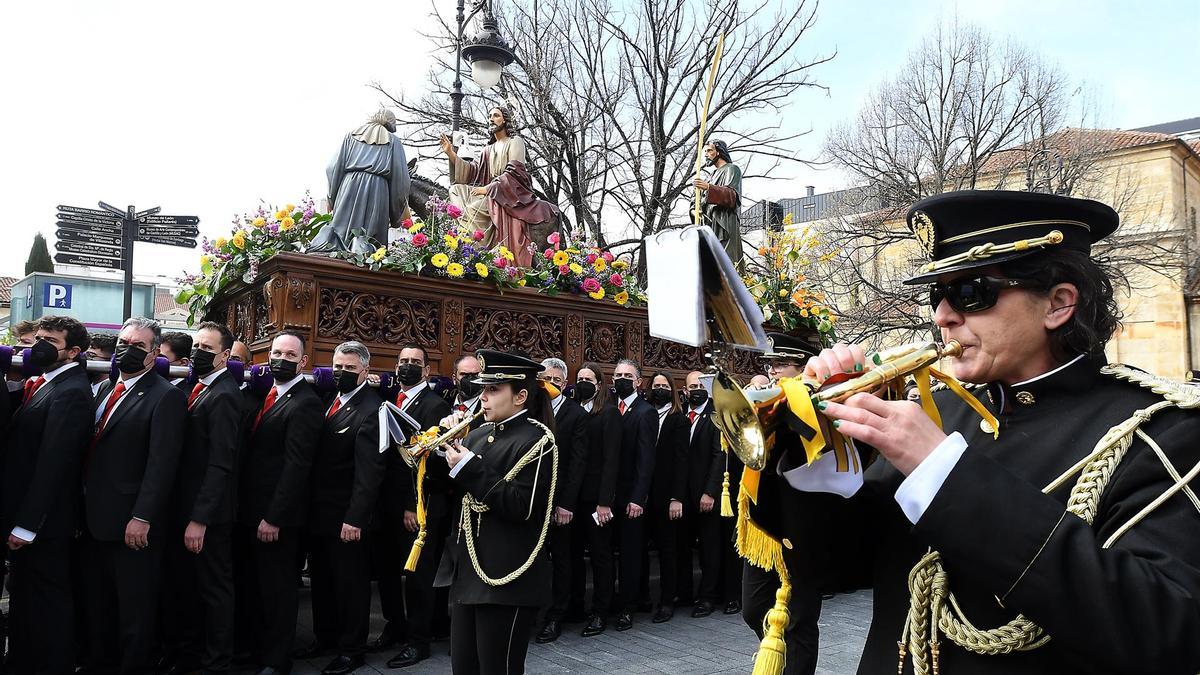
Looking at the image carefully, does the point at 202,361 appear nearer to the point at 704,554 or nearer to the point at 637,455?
the point at 637,455

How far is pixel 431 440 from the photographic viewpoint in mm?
4969

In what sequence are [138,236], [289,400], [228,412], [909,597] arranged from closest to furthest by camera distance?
[909,597], [228,412], [289,400], [138,236]

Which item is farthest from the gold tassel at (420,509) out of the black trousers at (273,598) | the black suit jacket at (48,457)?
the black suit jacket at (48,457)

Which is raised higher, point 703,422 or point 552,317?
point 552,317

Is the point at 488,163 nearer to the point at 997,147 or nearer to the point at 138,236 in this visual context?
the point at 138,236

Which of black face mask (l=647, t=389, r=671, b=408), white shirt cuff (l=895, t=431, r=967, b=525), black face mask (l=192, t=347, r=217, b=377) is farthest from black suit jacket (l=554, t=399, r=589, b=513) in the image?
white shirt cuff (l=895, t=431, r=967, b=525)

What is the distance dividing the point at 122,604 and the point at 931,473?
18.4 feet

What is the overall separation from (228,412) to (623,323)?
5.00 m

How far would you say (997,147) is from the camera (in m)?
23.4

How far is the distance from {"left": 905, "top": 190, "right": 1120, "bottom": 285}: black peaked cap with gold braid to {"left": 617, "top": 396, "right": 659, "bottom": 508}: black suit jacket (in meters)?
6.43

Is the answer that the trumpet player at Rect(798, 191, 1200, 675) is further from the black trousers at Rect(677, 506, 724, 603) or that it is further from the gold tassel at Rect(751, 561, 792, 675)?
the black trousers at Rect(677, 506, 724, 603)

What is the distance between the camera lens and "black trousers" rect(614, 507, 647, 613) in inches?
322

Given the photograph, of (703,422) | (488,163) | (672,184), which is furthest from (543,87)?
(703,422)

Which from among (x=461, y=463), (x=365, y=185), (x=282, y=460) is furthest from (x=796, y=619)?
(x=365, y=185)
